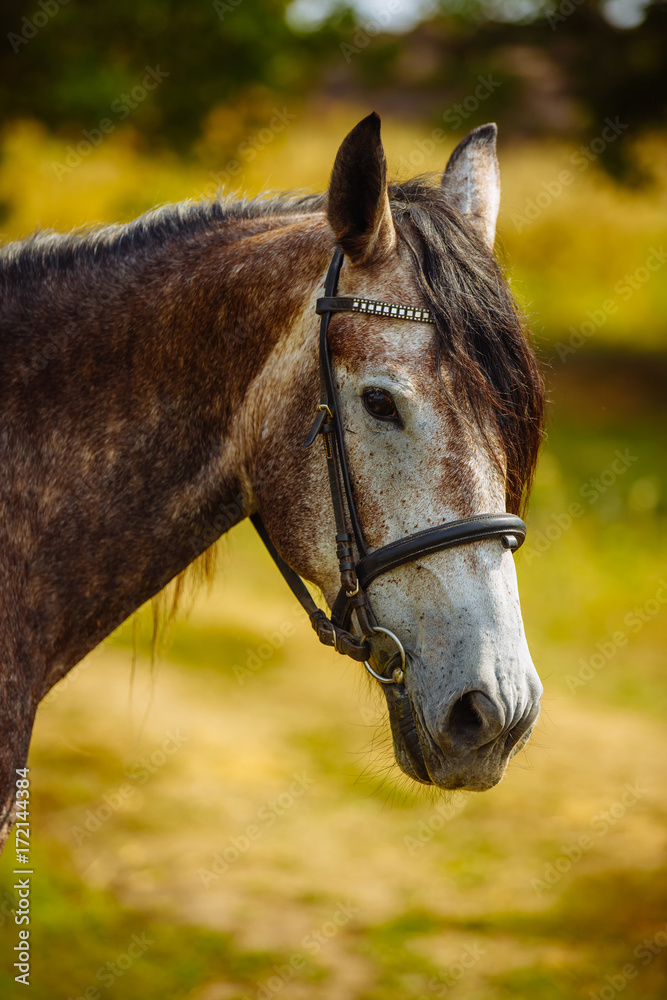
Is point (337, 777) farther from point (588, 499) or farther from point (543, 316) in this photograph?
point (543, 316)

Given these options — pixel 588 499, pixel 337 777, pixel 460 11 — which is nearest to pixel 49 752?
pixel 337 777

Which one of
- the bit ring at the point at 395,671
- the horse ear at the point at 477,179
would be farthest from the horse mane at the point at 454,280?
the bit ring at the point at 395,671

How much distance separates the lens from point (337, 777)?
19.8 ft

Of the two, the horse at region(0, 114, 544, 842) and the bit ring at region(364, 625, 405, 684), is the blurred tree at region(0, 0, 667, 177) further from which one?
the bit ring at region(364, 625, 405, 684)

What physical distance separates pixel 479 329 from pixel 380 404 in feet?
1.13

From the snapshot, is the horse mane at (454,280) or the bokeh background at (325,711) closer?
the horse mane at (454,280)

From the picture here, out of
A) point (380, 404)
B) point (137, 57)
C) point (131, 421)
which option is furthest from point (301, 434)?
point (137, 57)

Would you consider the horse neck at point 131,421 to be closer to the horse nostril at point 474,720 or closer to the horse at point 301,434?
the horse at point 301,434

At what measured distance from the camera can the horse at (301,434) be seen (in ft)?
6.55

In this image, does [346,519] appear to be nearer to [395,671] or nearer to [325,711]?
[395,671]

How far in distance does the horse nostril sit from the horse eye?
737 millimetres

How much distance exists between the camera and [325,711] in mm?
7121

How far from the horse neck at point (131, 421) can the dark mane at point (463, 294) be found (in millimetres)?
135

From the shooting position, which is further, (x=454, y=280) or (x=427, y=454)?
(x=454, y=280)
